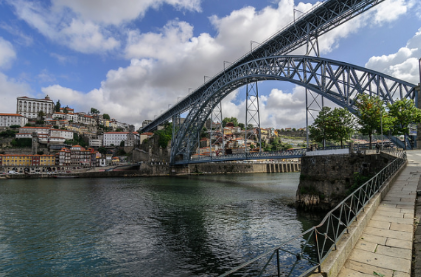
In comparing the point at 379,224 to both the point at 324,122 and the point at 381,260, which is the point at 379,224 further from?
the point at 324,122

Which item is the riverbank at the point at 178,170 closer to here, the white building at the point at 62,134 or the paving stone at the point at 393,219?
the white building at the point at 62,134

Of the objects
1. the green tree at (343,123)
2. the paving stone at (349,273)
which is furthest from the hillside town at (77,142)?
the paving stone at (349,273)

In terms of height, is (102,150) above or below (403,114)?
below

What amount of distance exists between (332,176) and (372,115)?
755cm

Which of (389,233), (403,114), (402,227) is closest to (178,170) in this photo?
(403,114)

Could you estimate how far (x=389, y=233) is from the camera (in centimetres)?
577

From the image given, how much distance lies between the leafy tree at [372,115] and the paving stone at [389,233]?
17.0 m

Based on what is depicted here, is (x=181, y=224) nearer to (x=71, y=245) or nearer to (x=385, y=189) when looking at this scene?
(x=71, y=245)

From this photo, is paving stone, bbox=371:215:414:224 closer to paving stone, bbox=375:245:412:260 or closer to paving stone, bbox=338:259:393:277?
paving stone, bbox=375:245:412:260

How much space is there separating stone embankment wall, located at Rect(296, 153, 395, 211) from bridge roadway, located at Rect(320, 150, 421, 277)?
8.28 metres

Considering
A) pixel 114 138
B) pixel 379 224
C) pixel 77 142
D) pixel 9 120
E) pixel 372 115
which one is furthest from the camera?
pixel 114 138

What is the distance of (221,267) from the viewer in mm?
8930

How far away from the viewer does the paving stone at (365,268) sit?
4273mm

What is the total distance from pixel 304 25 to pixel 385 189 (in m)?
24.2
